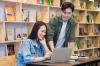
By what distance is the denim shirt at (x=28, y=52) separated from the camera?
9.20 feet

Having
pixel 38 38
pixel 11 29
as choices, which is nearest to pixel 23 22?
pixel 11 29

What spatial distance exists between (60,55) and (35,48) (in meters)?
0.34

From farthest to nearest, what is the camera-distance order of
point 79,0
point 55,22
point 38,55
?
point 79,0 → point 55,22 → point 38,55

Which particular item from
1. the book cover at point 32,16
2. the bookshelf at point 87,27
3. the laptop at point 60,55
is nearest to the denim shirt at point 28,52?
the laptop at point 60,55

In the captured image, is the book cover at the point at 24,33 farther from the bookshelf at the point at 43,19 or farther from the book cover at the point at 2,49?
the book cover at the point at 2,49

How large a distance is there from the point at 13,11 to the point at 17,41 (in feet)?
1.97

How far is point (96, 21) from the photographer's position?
7180mm

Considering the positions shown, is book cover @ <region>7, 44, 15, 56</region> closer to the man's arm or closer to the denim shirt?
the man's arm

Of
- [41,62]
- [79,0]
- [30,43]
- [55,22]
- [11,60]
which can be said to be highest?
[79,0]

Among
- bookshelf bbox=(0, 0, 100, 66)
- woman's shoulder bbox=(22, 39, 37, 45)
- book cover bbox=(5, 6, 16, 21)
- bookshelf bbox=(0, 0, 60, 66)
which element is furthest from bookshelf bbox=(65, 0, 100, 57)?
woman's shoulder bbox=(22, 39, 37, 45)

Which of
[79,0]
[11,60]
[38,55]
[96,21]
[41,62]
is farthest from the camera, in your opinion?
[96,21]

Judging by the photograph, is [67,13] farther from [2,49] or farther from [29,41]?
[2,49]

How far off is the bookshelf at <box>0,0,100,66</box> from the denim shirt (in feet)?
4.68

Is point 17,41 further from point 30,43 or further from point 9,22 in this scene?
point 30,43
